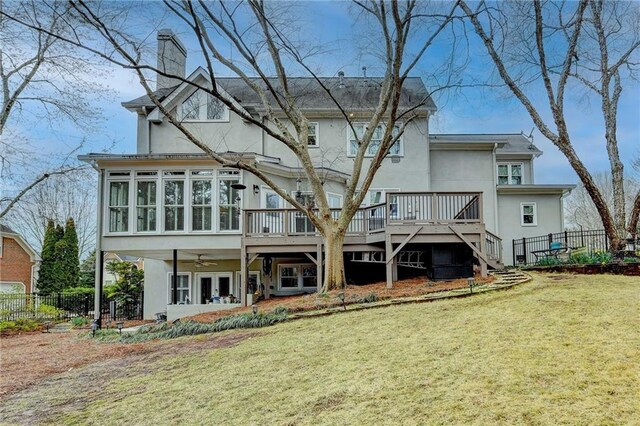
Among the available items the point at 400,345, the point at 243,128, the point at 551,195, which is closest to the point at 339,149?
the point at 243,128

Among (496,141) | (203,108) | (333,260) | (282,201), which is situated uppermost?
(203,108)

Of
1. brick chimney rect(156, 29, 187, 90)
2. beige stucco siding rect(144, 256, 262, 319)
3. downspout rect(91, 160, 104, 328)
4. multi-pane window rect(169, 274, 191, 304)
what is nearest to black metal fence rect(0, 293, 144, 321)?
beige stucco siding rect(144, 256, 262, 319)

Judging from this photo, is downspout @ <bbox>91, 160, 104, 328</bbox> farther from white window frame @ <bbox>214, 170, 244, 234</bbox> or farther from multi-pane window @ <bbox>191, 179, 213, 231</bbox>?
white window frame @ <bbox>214, 170, 244, 234</bbox>

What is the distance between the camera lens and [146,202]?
14438 millimetres

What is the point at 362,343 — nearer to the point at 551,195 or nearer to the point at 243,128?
the point at 243,128

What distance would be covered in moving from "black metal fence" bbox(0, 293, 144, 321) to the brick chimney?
8.80 meters

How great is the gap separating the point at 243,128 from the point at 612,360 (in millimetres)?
14545

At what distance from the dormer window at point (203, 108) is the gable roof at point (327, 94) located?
2.01 feet

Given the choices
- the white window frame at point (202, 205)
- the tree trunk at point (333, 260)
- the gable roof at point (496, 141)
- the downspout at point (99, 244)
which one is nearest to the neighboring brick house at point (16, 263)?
the downspout at point (99, 244)

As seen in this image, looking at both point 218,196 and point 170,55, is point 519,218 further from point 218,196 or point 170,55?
point 170,55

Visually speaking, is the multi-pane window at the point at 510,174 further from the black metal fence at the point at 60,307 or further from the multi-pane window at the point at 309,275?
the black metal fence at the point at 60,307

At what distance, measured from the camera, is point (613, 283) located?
9.73m

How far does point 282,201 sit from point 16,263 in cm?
2090

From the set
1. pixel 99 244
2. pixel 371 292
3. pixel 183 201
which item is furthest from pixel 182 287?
pixel 371 292
